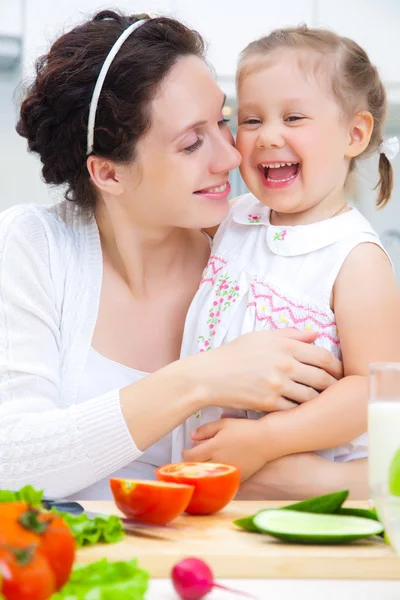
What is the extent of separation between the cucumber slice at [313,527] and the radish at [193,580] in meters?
0.18

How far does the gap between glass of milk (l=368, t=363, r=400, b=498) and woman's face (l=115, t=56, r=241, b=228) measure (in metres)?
0.79

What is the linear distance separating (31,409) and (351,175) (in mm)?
781

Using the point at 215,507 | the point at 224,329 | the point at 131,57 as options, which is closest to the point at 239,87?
the point at 131,57

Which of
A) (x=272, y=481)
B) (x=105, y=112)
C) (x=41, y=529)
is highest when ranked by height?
(x=105, y=112)

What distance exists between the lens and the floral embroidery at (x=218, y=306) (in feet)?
5.56

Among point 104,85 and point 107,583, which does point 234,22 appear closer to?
point 104,85

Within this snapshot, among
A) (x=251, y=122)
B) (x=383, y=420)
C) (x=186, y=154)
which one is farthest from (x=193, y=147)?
(x=383, y=420)

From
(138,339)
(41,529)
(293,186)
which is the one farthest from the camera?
(138,339)

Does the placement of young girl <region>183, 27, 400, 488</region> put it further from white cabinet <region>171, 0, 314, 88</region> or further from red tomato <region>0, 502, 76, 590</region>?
white cabinet <region>171, 0, 314, 88</region>

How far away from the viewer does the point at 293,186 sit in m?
1.67

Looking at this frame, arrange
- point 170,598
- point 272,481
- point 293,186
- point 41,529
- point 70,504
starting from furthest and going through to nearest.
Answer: point 293,186 → point 272,481 → point 70,504 → point 170,598 → point 41,529

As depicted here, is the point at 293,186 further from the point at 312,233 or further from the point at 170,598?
the point at 170,598

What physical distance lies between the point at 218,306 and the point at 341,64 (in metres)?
0.51

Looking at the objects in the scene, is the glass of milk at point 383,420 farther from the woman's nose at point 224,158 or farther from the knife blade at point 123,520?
the woman's nose at point 224,158
